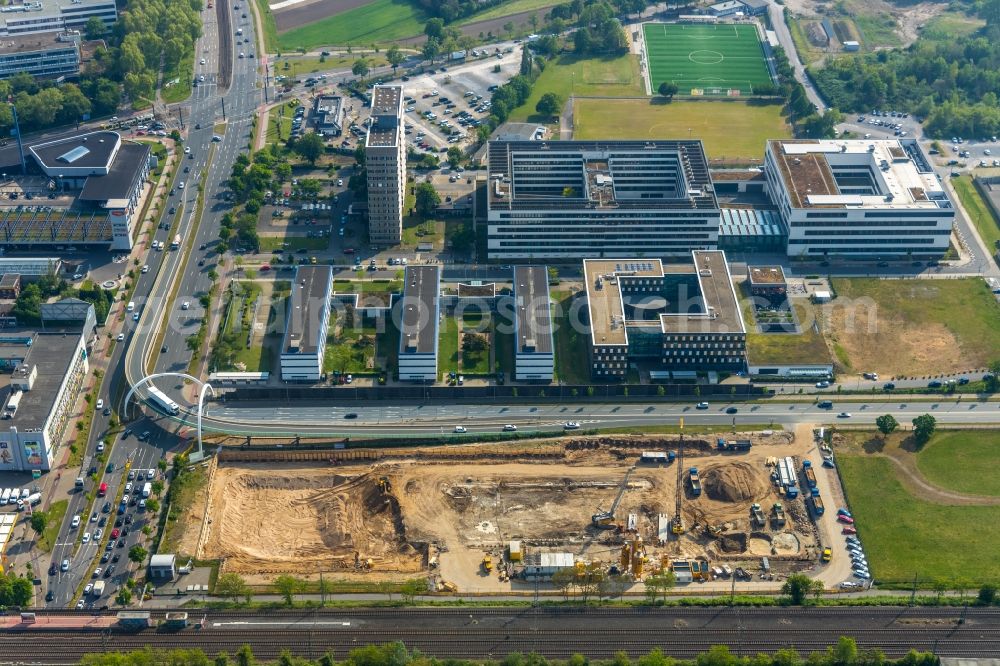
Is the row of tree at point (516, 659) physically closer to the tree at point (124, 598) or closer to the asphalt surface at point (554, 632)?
the asphalt surface at point (554, 632)

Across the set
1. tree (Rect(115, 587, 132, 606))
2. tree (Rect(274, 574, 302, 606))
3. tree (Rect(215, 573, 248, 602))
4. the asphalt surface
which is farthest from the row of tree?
tree (Rect(215, 573, 248, 602))

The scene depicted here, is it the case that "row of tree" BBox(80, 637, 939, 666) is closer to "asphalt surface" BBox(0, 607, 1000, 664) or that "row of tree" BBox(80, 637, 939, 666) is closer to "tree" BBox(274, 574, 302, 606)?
"asphalt surface" BBox(0, 607, 1000, 664)

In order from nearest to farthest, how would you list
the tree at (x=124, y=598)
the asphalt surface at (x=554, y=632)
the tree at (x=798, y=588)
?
the asphalt surface at (x=554, y=632) < the tree at (x=124, y=598) < the tree at (x=798, y=588)

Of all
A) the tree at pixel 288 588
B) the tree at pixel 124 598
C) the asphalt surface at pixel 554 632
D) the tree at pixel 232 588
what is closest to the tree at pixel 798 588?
the asphalt surface at pixel 554 632

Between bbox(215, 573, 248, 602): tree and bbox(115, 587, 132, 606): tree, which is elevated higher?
bbox(215, 573, 248, 602): tree

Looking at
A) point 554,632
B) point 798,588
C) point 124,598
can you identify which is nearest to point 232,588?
point 124,598

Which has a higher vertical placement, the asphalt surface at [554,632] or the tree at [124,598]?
the tree at [124,598]

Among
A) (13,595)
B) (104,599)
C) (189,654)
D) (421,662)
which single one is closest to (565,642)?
(421,662)

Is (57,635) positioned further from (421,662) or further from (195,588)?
(421,662)
